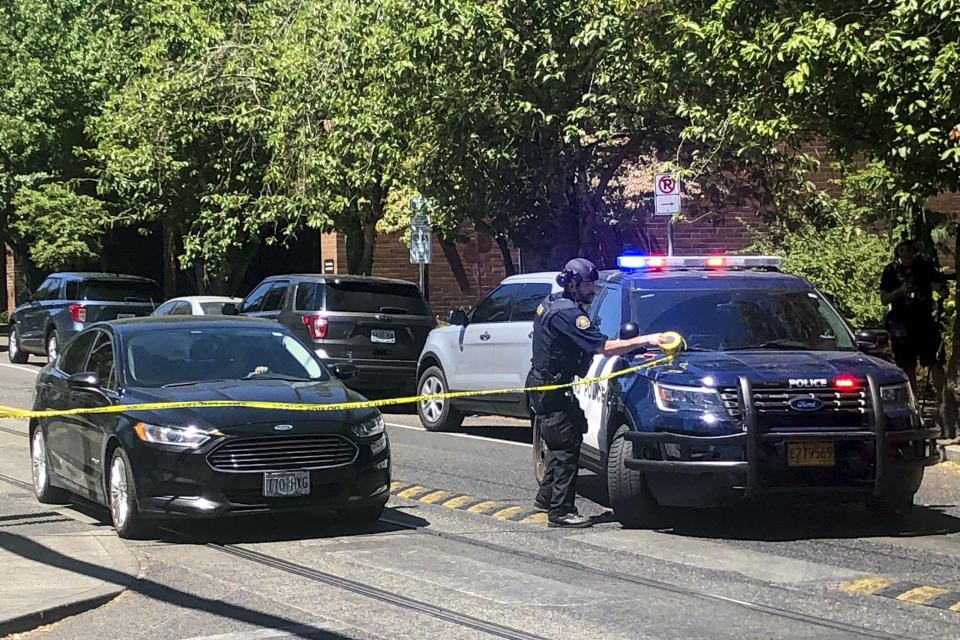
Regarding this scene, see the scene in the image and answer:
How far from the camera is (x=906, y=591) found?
795 cm

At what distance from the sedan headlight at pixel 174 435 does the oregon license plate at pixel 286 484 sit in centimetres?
46

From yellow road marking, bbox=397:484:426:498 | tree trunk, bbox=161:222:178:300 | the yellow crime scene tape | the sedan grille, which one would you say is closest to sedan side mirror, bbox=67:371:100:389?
the yellow crime scene tape

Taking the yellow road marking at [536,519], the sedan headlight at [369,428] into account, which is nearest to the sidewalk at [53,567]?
the sedan headlight at [369,428]

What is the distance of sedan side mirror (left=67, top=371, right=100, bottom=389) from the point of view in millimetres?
10008

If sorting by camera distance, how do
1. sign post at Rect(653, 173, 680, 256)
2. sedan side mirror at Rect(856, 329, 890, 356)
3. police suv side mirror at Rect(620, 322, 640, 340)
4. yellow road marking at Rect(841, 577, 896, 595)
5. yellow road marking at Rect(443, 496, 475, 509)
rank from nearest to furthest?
yellow road marking at Rect(841, 577, 896, 595)
police suv side mirror at Rect(620, 322, 640, 340)
sedan side mirror at Rect(856, 329, 890, 356)
yellow road marking at Rect(443, 496, 475, 509)
sign post at Rect(653, 173, 680, 256)

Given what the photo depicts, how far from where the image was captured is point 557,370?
33.1 ft

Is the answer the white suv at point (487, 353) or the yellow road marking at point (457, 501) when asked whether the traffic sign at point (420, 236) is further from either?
the yellow road marking at point (457, 501)

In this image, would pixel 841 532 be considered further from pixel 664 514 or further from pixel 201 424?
pixel 201 424

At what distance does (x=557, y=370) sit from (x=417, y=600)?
2.78 m

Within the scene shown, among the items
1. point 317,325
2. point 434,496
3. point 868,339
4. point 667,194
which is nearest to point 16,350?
point 317,325

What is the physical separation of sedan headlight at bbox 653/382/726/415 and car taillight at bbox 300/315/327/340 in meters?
9.94

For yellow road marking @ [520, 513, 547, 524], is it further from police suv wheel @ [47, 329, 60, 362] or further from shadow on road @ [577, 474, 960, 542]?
police suv wheel @ [47, 329, 60, 362]

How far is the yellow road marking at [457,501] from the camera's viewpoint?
37.0 feet

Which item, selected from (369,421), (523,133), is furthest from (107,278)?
(369,421)
